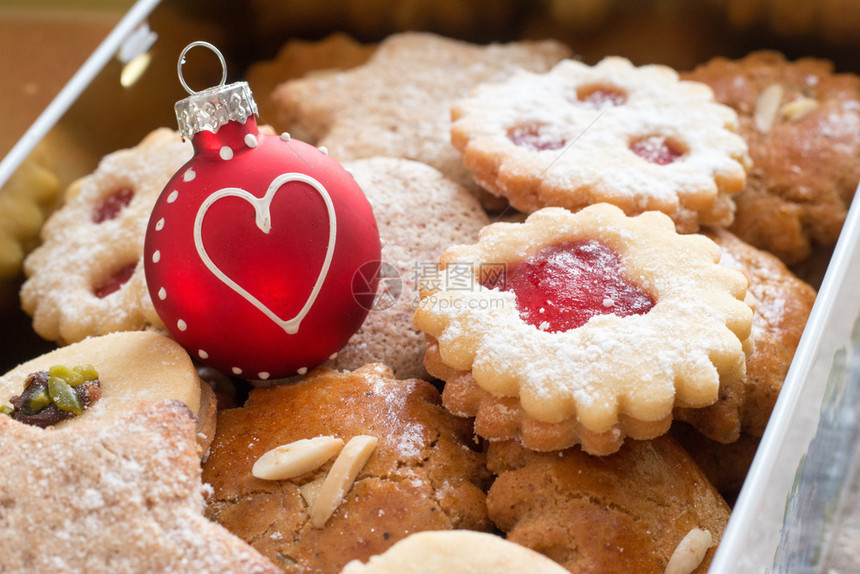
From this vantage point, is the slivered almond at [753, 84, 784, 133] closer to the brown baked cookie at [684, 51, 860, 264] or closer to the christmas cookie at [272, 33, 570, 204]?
Answer: the brown baked cookie at [684, 51, 860, 264]

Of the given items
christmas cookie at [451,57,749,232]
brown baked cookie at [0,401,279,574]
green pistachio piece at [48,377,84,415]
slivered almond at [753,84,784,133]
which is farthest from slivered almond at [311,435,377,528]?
slivered almond at [753,84,784,133]

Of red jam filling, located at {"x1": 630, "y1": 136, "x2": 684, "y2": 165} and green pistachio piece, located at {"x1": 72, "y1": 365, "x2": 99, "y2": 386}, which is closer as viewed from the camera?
green pistachio piece, located at {"x1": 72, "y1": 365, "x2": 99, "y2": 386}

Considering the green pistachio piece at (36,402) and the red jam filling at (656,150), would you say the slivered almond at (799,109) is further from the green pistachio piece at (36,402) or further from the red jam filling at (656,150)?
the green pistachio piece at (36,402)

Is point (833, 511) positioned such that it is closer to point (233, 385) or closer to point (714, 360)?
point (714, 360)

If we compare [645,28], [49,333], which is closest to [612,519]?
[49,333]

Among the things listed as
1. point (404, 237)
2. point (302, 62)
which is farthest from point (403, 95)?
point (404, 237)

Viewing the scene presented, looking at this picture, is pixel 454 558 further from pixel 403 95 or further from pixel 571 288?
pixel 403 95
